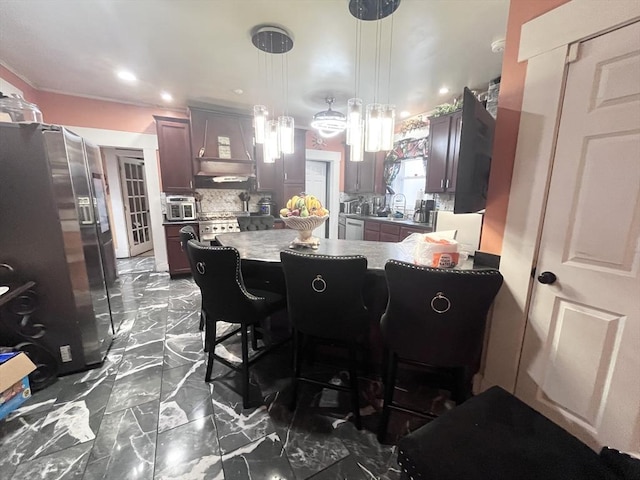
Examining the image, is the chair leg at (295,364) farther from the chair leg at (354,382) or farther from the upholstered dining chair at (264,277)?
the upholstered dining chair at (264,277)

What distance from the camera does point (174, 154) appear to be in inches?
159

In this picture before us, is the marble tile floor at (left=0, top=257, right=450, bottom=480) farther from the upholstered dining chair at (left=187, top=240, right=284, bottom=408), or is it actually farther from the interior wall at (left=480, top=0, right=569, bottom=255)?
the interior wall at (left=480, top=0, right=569, bottom=255)

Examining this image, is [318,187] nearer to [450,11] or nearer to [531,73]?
[450,11]

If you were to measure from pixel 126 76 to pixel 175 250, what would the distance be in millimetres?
2331

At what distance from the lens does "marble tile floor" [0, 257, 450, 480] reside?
1.30m

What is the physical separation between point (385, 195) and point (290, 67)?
3138 mm

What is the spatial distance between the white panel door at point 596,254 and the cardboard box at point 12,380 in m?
3.00

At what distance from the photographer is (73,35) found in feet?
7.68

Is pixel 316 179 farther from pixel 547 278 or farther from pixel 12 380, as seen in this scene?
pixel 12 380

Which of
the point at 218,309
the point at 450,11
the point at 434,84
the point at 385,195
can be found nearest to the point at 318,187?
the point at 385,195

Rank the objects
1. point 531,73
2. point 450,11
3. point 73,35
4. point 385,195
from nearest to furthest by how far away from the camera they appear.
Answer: point 531,73, point 450,11, point 73,35, point 385,195

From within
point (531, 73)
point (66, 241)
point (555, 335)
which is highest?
point (531, 73)

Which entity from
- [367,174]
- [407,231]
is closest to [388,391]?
[407,231]

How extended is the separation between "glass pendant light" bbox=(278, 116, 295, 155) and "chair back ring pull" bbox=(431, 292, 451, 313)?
6.31 feet
